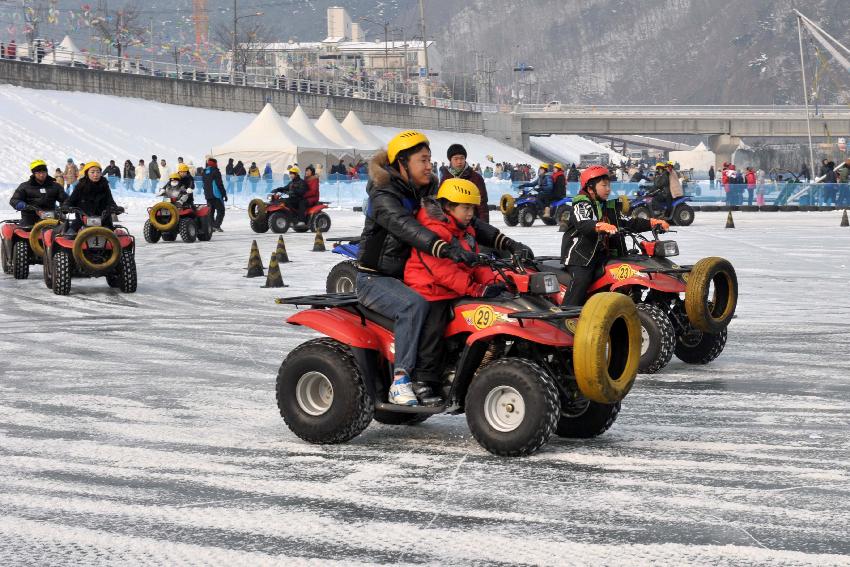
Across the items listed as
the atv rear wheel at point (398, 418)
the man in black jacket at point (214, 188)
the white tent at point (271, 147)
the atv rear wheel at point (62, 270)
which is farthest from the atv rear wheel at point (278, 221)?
the atv rear wheel at point (398, 418)

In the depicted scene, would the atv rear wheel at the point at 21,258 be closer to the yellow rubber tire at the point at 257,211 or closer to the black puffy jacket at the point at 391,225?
the black puffy jacket at the point at 391,225

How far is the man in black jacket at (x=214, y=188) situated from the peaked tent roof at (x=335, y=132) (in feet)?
92.7

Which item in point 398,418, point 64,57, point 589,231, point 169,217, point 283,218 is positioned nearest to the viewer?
point 398,418

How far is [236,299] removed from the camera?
17.2 m

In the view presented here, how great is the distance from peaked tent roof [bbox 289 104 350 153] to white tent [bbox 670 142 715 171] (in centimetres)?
6629

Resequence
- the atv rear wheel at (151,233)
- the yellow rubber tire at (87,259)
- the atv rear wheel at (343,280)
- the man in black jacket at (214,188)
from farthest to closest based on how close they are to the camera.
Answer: the man in black jacket at (214,188)
the atv rear wheel at (151,233)
the yellow rubber tire at (87,259)
the atv rear wheel at (343,280)

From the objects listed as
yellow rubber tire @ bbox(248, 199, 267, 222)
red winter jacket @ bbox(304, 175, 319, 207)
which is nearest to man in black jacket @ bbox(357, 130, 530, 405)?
red winter jacket @ bbox(304, 175, 319, 207)

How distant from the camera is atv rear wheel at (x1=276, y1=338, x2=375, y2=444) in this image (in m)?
7.54


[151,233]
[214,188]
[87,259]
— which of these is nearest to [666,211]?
[214,188]

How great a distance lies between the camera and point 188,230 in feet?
98.0

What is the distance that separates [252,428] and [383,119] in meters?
85.6

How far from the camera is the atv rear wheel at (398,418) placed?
8.08 metres

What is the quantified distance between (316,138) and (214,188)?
26447 mm

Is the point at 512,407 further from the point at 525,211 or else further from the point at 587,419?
the point at 525,211
